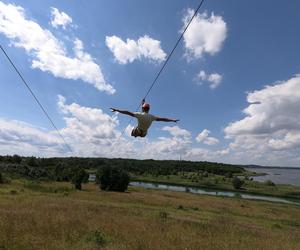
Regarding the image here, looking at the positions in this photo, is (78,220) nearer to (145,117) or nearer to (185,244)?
(185,244)

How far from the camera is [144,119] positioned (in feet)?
36.5

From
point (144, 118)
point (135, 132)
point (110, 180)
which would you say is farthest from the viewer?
point (110, 180)

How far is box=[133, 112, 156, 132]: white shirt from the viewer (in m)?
11.0

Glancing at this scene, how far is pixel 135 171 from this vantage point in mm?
190875

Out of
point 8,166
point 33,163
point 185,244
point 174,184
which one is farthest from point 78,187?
point 33,163

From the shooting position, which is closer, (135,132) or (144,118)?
(144,118)

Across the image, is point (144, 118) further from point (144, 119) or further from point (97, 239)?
point (97, 239)

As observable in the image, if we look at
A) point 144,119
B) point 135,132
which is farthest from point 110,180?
point 144,119

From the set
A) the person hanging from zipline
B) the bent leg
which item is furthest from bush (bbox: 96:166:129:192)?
the person hanging from zipline

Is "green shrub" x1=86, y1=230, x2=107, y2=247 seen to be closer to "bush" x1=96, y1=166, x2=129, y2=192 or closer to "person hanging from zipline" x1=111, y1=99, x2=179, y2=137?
"person hanging from zipline" x1=111, y1=99, x2=179, y2=137

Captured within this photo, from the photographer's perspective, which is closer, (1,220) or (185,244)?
(185,244)

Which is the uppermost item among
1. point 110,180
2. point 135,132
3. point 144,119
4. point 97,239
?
point 110,180

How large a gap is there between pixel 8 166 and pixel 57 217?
→ 318 feet

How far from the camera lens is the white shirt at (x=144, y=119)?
1100 cm
